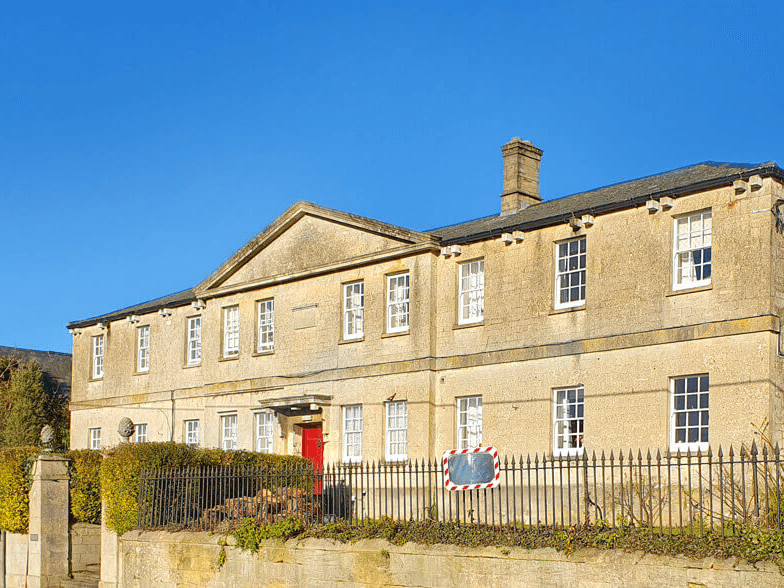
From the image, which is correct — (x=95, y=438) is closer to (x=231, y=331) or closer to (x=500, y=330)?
(x=231, y=331)

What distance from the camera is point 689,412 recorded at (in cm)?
1942

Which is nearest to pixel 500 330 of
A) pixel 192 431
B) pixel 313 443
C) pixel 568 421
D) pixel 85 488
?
pixel 568 421

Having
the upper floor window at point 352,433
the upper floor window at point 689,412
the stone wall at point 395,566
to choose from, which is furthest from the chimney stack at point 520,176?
the stone wall at point 395,566

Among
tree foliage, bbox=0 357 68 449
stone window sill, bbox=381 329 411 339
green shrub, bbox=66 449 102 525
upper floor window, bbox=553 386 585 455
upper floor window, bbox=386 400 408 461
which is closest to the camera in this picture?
upper floor window, bbox=553 386 585 455

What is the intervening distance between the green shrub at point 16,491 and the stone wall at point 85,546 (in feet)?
3.43

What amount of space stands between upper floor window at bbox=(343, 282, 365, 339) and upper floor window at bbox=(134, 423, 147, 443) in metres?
9.35

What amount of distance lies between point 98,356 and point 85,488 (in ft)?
44.4

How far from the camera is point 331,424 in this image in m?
25.7

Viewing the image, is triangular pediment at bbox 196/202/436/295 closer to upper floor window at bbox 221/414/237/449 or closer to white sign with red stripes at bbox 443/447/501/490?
upper floor window at bbox 221/414/237/449

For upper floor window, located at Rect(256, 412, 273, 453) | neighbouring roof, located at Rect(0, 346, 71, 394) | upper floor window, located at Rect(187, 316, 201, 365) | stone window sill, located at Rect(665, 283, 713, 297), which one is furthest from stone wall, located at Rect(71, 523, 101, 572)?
neighbouring roof, located at Rect(0, 346, 71, 394)

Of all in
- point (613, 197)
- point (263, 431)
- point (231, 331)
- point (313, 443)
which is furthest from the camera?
point (231, 331)

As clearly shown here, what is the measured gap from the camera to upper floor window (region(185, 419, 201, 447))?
3016 centimetres

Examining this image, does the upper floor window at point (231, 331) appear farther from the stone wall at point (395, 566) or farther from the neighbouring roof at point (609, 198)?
the stone wall at point (395, 566)

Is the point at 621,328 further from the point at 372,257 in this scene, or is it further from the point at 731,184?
the point at 372,257
